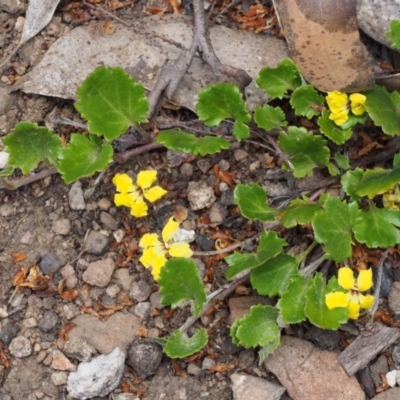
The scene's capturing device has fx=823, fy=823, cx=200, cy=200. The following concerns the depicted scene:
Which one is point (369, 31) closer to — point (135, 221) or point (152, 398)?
point (135, 221)

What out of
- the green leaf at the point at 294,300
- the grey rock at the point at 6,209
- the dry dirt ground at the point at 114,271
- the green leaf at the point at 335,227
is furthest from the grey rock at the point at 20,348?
the green leaf at the point at 335,227

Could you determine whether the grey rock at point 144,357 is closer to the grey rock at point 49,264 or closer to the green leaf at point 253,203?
the grey rock at point 49,264

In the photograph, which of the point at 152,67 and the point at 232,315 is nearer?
the point at 232,315

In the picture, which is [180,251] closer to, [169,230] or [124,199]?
[169,230]

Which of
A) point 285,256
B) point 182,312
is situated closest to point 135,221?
point 182,312

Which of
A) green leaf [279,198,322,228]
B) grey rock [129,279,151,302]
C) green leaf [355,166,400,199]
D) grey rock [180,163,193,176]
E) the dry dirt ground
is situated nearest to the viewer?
green leaf [355,166,400,199]

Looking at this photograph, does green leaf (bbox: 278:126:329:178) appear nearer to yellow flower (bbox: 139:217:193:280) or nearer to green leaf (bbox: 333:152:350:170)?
green leaf (bbox: 333:152:350:170)

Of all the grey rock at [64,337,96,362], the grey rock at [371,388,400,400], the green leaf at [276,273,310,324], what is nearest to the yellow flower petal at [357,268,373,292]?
the green leaf at [276,273,310,324]
